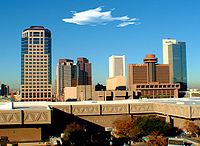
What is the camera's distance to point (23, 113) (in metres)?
56.8

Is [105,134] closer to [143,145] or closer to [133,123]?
[133,123]

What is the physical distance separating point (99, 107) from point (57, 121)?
29.7 ft

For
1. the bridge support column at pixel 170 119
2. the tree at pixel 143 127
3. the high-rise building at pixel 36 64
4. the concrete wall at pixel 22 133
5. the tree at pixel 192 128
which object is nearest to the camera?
the tree at pixel 192 128

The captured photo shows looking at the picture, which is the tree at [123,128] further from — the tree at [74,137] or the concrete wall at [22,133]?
the concrete wall at [22,133]

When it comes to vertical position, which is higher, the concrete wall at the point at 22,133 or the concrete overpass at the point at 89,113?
the concrete overpass at the point at 89,113

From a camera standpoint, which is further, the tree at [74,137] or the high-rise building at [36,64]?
the high-rise building at [36,64]

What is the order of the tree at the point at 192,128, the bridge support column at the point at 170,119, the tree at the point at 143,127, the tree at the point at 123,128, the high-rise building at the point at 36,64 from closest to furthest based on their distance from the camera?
the tree at the point at 192,128
the tree at the point at 143,127
the tree at the point at 123,128
the bridge support column at the point at 170,119
the high-rise building at the point at 36,64

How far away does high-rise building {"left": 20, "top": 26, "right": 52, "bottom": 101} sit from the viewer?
167 meters

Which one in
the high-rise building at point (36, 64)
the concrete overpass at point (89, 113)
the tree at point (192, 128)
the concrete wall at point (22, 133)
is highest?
the high-rise building at point (36, 64)

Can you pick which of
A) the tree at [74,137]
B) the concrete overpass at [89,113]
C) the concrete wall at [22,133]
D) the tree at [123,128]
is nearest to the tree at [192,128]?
the concrete overpass at [89,113]

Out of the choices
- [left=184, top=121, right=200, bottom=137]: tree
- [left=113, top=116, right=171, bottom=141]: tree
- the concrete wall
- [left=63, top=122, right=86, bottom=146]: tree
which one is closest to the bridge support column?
[left=113, top=116, right=171, bottom=141]: tree

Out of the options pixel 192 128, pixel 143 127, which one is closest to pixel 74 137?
pixel 143 127

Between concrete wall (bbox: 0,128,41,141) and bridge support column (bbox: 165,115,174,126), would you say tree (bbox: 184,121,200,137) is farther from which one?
concrete wall (bbox: 0,128,41,141)

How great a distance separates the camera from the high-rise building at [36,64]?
166625 millimetres
